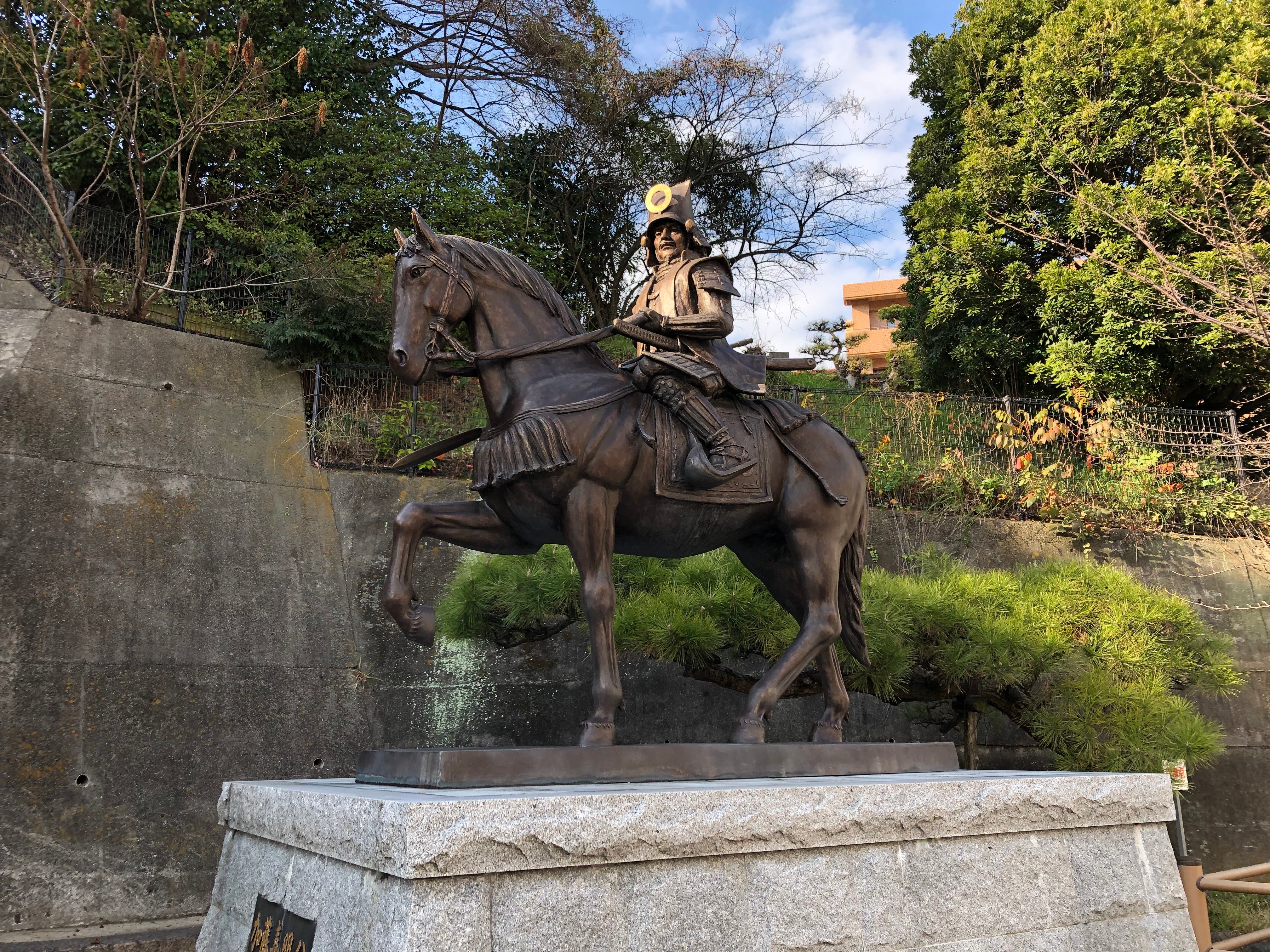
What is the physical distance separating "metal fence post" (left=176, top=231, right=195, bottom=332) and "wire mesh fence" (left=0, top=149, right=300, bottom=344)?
15mm

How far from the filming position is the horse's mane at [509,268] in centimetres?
361

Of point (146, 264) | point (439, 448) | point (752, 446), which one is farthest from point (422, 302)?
point (146, 264)

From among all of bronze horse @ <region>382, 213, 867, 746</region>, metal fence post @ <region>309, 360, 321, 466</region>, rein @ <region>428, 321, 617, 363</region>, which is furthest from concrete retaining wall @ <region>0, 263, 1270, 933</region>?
rein @ <region>428, 321, 617, 363</region>

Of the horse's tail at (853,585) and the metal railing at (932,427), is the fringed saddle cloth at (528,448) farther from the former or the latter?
the metal railing at (932,427)

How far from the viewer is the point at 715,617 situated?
559 centimetres

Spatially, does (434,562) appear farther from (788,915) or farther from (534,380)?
(788,915)

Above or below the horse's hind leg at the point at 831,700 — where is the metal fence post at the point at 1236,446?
above

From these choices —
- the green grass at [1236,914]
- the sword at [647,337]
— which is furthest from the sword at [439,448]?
the green grass at [1236,914]

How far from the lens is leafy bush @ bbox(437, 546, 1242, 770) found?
18.4 feet

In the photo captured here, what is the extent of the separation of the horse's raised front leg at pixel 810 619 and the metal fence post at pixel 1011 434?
25.7 feet

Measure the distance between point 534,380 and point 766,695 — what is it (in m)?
1.63

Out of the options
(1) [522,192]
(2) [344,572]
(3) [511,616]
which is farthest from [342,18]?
(3) [511,616]

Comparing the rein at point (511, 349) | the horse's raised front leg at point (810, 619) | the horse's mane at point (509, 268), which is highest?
the horse's mane at point (509, 268)

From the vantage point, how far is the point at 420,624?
11.4ft
